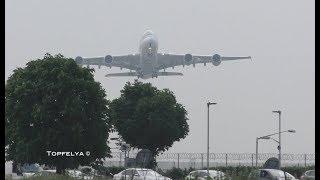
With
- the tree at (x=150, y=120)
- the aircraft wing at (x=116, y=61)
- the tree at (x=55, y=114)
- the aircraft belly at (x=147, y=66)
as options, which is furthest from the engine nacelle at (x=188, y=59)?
the tree at (x=55, y=114)

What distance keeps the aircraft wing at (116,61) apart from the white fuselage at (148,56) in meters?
1.52

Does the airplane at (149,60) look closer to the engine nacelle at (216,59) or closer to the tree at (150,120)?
the engine nacelle at (216,59)

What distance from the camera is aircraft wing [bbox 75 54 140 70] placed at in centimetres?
10233

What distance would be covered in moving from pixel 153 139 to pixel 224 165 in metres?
A: 6.93

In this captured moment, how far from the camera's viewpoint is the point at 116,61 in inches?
4306

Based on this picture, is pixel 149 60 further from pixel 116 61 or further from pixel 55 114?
pixel 55 114

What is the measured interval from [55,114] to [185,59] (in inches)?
2106

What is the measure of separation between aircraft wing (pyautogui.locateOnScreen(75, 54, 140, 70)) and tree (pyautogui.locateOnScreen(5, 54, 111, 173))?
1900 inches

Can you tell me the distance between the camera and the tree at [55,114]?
2003 inches

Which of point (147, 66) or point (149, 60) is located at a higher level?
point (149, 60)

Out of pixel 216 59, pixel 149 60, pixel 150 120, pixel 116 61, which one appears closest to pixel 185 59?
pixel 149 60
